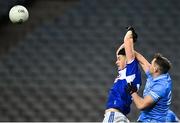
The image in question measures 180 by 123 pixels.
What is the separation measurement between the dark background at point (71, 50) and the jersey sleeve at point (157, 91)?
11.0ft

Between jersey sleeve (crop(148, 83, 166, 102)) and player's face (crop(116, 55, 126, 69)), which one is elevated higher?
player's face (crop(116, 55, 126, 69))

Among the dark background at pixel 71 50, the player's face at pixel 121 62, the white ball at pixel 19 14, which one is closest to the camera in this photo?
the player's face at pixel 121 62

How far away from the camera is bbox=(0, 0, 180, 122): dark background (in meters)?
8.26

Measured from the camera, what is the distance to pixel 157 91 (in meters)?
4.78

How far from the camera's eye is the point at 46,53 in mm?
8656

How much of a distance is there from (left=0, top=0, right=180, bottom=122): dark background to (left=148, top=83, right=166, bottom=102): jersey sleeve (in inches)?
132

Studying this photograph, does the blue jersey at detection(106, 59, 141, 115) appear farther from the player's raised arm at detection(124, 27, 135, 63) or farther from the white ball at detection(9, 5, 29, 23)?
the white ball at detection(9, 5, 29, 23)

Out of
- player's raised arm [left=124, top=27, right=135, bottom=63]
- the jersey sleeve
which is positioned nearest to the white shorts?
the jersey sleeve

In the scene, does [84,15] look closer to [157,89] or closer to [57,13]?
[57,13]

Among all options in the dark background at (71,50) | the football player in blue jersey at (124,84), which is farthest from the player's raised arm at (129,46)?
the dark background at (71,50)

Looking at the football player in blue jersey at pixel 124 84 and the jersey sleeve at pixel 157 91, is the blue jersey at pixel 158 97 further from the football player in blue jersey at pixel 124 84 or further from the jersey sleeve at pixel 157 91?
the football player in blue jersey at pixel 124 84

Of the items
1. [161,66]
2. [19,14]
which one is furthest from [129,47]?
[19,14]

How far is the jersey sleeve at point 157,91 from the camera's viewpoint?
477 centimetres

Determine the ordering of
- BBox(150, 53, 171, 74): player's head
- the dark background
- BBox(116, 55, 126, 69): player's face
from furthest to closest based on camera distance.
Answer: the dark background < BBox(116, 55, 126, 69): player's face < BBox(150, 53, 171, 74): player's head
